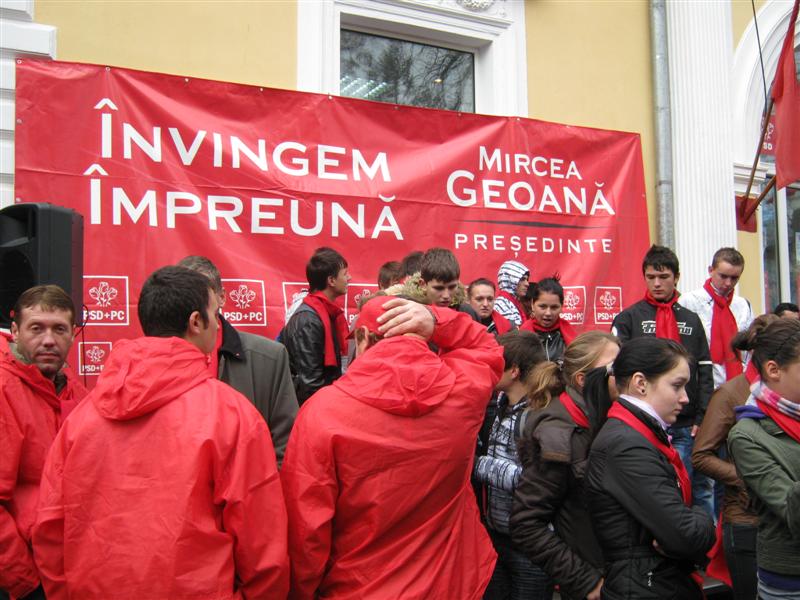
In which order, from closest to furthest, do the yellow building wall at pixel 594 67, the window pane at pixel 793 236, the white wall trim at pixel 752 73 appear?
the yellow building wall at pixel 594 67 → the white wall trim at pixel 752 73 → the window pane at pixel 793 236

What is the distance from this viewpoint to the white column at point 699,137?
24.2 ft

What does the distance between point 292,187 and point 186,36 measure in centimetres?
146

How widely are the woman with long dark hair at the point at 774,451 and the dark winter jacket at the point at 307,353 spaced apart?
234cm

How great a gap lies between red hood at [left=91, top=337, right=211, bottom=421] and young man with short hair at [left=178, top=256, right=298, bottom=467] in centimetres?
76

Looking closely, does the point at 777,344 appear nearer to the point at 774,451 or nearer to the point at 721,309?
the point at 774,451

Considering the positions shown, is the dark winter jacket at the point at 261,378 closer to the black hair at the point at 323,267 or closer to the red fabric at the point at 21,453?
the red fabric at the point at 21,453

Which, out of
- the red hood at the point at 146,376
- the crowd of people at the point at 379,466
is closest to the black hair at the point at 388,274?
the crowd of people at the point at 379,466

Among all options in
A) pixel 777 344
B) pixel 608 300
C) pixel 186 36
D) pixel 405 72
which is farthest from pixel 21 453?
pixel 405 72

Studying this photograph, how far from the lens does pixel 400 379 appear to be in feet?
7.27

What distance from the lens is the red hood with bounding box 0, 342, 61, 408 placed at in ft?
8.95

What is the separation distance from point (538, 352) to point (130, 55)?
3866 mm

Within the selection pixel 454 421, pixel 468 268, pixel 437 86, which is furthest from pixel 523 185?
pixel 454 421

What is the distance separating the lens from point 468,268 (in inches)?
231

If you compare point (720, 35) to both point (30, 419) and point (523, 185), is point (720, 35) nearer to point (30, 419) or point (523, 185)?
point (523, 185)
